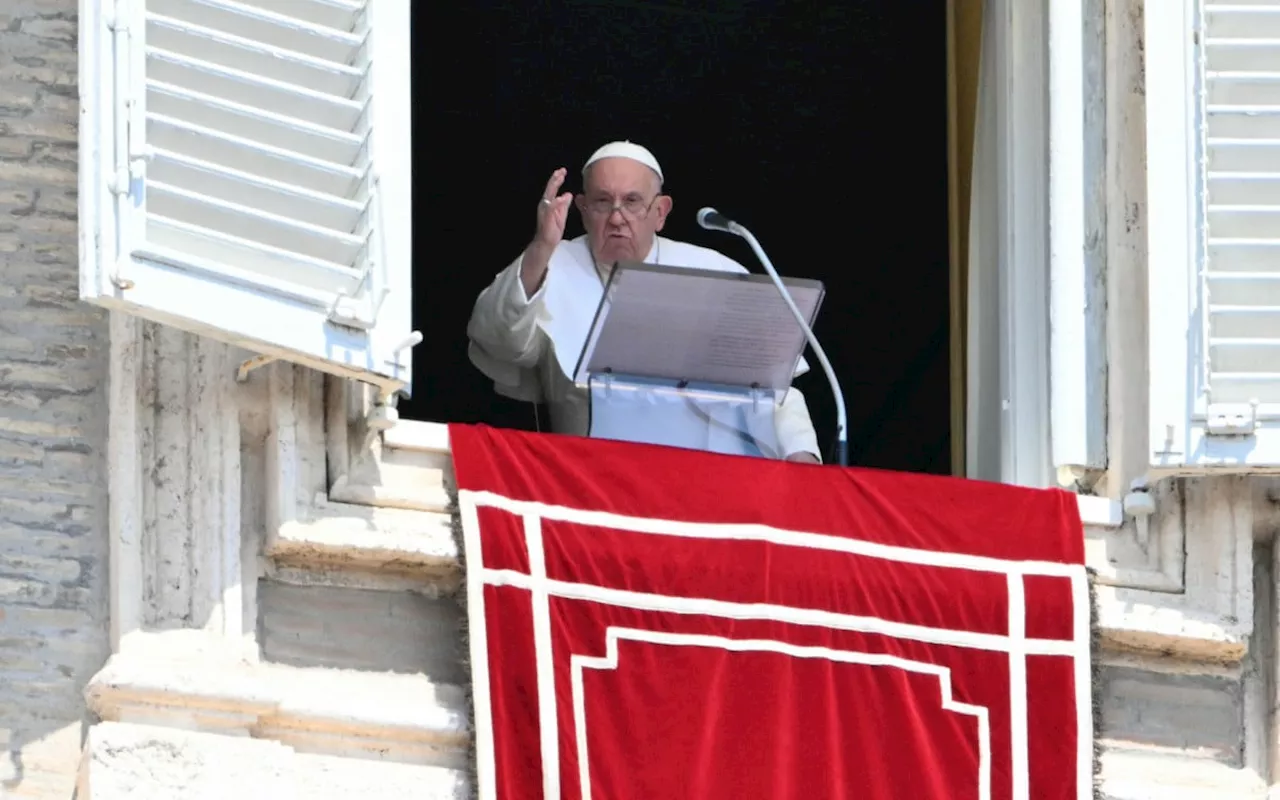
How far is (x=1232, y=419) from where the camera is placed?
8.19m

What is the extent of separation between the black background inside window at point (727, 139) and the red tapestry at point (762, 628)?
257cm

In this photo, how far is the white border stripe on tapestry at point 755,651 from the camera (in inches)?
305

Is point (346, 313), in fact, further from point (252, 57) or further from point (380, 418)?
point (252, 57)

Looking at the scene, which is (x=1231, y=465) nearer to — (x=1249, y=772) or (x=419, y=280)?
(x=1249, y=772)

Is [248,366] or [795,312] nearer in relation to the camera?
[248,366]

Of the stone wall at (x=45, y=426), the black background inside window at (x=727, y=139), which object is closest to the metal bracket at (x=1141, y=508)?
the stone wall at (x=45, y=426)

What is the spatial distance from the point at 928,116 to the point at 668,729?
341cm

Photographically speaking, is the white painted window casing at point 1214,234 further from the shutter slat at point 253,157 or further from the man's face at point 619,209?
the shutter slat at point 253,157

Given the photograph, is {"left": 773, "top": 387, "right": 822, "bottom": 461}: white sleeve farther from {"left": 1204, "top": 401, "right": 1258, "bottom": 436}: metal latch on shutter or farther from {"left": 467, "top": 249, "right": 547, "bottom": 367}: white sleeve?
{"left": 1204, "top": 401, "right": 1258, "bottom": 436}: metal latch on shutter

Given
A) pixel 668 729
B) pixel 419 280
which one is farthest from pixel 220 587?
pixel 419 280

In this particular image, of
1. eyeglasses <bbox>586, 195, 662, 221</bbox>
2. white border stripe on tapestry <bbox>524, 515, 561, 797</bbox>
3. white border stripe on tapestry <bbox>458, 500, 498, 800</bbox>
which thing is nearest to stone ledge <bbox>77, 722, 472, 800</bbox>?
white border stripe on tapestry <bbox>458, 500, 498, 800</bbox>

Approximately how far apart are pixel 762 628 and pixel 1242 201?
1317 mm

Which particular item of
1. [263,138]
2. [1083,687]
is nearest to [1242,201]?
[1083,687]

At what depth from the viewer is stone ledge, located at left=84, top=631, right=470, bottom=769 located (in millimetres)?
7602
